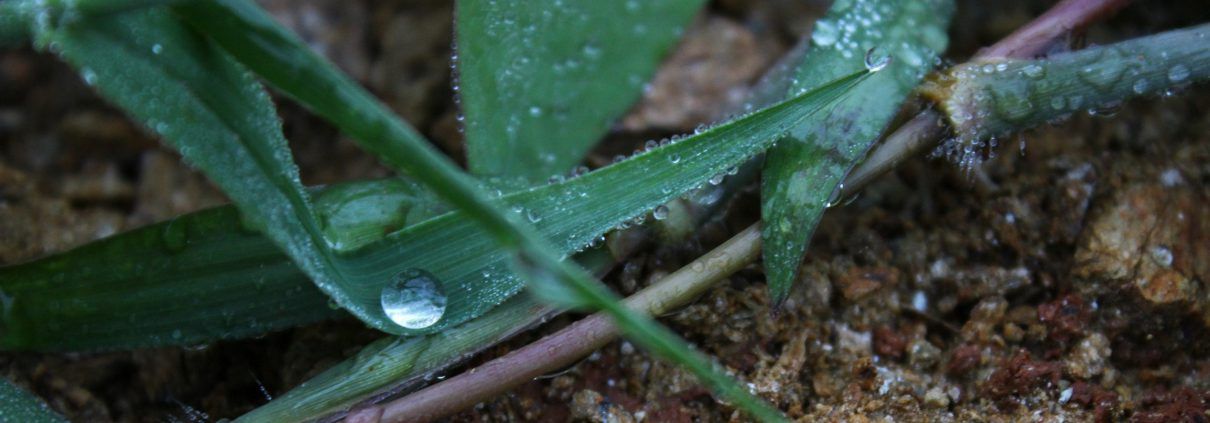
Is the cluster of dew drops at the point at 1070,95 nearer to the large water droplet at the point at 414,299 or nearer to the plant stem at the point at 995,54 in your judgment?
the plant stem at the point at 995,54

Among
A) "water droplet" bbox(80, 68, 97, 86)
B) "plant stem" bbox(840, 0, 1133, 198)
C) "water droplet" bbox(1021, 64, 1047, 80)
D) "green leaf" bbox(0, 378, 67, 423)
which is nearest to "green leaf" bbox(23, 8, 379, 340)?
"water droplet" bbox(80, 68, 97, 86)

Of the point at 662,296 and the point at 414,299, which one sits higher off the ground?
the point at 414,299

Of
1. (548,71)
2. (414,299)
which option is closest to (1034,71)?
(548,71)

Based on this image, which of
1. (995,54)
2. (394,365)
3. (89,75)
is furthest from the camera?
(995,54)

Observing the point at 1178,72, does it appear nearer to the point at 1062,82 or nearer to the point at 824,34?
the point at 1062,82

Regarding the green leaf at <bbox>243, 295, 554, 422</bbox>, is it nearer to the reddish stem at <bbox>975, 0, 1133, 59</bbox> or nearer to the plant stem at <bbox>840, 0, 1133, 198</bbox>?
the plant stem at <bbox>840, 0, 1133, 198</bbox>

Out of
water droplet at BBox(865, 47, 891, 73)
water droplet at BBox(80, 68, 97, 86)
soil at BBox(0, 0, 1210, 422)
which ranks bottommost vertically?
soil at BBox(0, 0, 1210, 422)

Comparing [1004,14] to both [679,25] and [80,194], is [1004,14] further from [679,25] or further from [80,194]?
[80,194]
